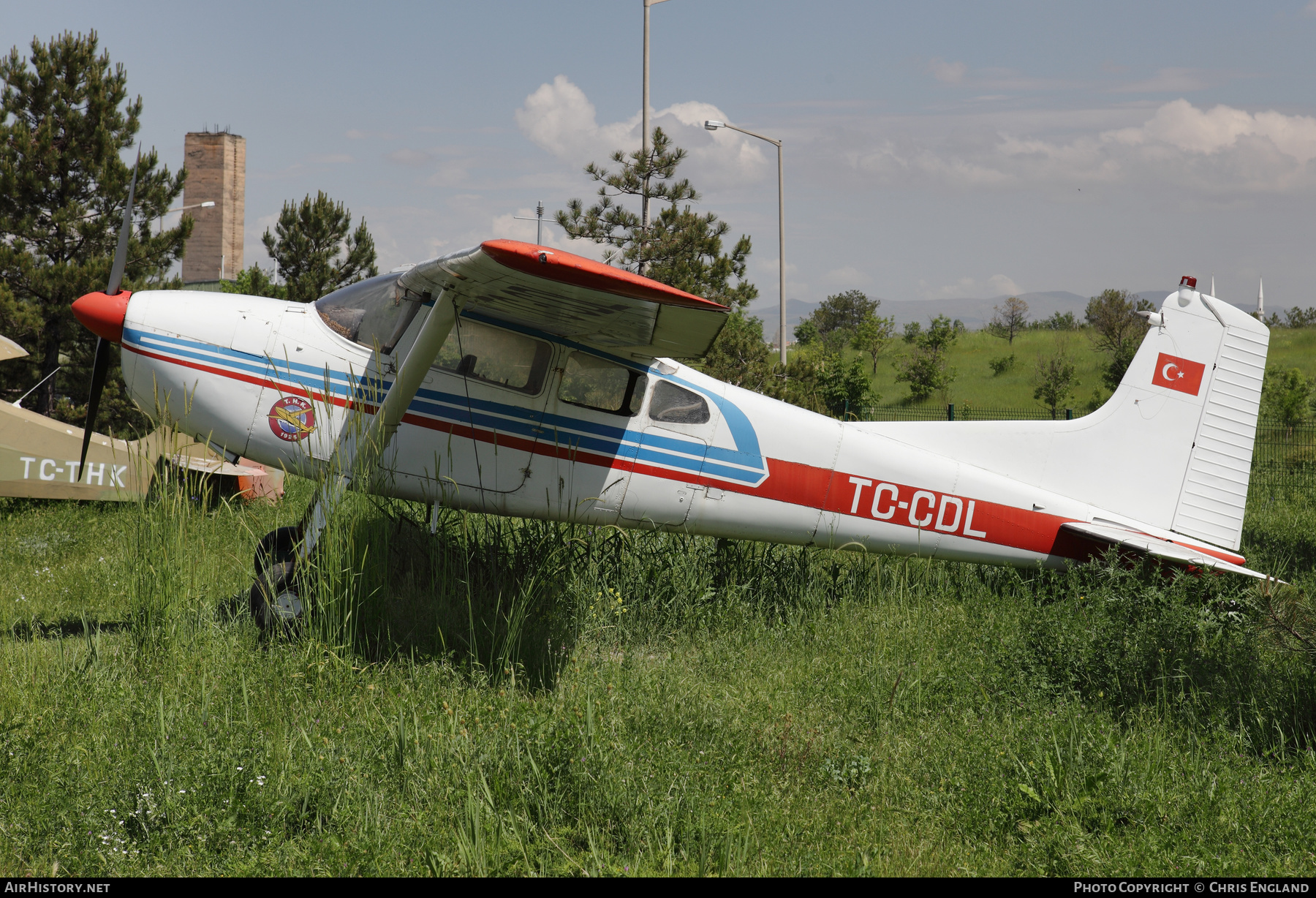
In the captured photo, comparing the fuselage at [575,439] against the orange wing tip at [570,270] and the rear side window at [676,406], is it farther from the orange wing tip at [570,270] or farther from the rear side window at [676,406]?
the orange wing tip at [570,270]

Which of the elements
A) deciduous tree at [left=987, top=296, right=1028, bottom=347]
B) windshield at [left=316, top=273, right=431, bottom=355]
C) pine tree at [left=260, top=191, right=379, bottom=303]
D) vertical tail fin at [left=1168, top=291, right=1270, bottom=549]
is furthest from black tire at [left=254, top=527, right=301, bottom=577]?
deciduous tree at [left=987, top=296, right=1028, bottom=347]

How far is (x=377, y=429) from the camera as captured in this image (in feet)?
17.4

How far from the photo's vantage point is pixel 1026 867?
3.36 m

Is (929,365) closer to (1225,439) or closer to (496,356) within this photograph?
(1225,439)

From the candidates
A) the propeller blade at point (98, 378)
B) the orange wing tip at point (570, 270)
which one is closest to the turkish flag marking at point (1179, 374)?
the orange wing tip at point (570, 270)

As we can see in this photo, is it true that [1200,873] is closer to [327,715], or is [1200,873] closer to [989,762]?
[989,762]

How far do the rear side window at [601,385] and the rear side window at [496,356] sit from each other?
19 cm

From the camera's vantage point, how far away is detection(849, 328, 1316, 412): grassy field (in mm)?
33938

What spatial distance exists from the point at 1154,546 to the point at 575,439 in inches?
Answer: 179

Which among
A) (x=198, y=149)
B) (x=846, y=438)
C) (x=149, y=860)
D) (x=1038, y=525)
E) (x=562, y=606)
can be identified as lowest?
(x=149, y=860)

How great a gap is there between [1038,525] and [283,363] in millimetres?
5953

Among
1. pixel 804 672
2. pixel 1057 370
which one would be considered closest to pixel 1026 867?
pixel 804 672

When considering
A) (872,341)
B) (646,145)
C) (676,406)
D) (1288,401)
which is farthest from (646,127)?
(872,341)

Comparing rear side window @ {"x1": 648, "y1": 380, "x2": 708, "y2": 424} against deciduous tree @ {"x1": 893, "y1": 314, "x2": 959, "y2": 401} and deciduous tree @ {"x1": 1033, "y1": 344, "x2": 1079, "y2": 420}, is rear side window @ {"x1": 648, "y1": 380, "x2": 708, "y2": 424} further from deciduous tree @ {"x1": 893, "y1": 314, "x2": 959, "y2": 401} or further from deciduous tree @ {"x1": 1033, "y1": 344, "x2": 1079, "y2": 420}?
deciduous tree @ {"x1": 893, "y1": 314, "x2": 959, "y2": 401}
